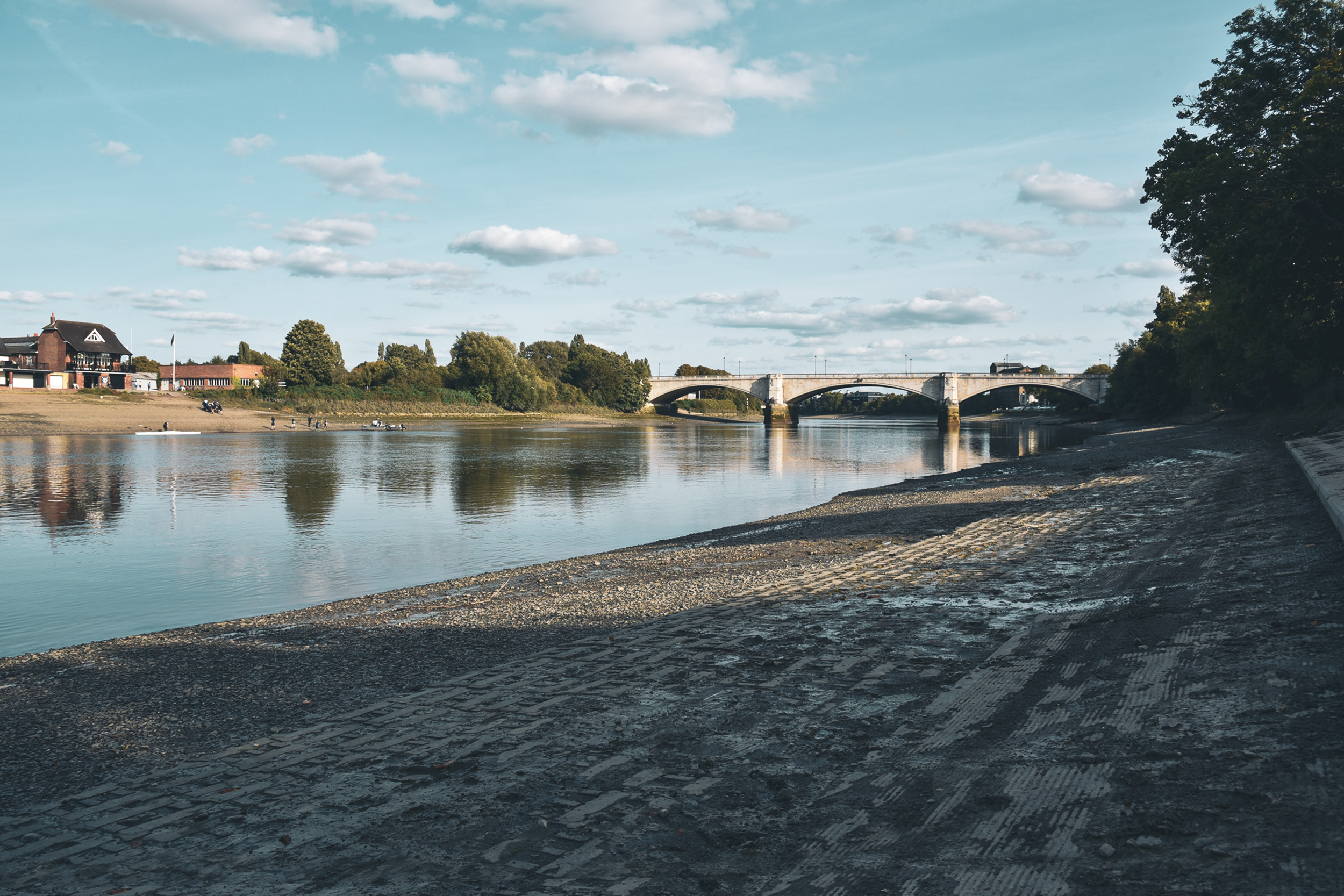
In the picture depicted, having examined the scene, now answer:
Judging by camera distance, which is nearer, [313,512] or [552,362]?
[313,512]

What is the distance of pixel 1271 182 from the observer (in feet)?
85.8

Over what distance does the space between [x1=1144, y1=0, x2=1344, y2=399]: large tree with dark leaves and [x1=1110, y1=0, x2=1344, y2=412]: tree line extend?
0.13ft

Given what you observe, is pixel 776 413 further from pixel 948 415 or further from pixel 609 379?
pixel 609 379

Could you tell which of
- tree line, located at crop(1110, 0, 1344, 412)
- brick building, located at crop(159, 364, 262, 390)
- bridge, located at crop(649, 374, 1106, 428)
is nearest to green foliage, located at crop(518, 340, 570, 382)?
bridge, located at crop(649, 374, 1106, 428)

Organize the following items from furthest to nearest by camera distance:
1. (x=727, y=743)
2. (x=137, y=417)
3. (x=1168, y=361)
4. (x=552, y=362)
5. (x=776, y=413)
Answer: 1. (x=552, y=362)
2. (x=776, y=413)
3. (x=137, y=417)
4. (x=1168, y=361)
5. (x=727, y=743)

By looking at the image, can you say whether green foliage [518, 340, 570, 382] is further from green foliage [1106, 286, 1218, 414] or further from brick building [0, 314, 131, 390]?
green foliage [1106, 286, 1218, 414]

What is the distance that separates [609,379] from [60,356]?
8529cm

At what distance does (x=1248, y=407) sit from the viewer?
5991cm

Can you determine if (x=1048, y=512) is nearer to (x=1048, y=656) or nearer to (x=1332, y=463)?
(x=1332, y=463)

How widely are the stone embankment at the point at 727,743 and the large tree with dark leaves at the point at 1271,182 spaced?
17926mm

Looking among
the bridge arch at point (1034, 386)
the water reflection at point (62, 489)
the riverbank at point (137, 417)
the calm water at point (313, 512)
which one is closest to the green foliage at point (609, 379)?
the riverbank at point (137, 417)

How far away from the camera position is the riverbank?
259 feet

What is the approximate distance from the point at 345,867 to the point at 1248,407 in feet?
230

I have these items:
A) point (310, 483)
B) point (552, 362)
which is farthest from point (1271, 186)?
point (552, 362)
